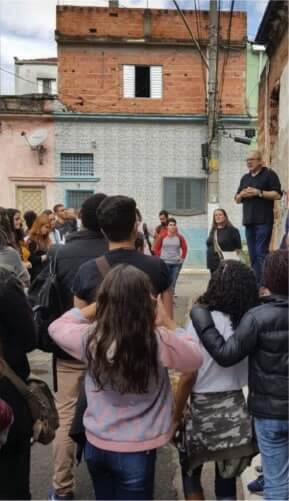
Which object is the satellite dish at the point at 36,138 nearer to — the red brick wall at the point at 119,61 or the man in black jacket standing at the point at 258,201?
the red brick wall at the point at 119,61

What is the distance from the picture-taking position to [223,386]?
2633 millimetres

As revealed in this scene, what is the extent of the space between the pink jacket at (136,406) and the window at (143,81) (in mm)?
19943

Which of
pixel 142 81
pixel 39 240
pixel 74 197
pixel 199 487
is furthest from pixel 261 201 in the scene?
pixel 142 81

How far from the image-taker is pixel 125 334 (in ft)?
6.94

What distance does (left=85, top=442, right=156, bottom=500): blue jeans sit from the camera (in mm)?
2205

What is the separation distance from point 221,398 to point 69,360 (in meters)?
1.05

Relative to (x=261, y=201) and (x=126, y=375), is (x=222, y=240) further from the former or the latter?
(x=126, y=375)

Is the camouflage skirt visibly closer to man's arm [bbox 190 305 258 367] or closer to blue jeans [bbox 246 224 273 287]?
man's arm [bbox 190 305 258 367]

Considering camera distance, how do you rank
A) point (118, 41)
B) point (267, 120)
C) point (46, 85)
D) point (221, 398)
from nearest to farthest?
1. point (221, 398)
2. point (267, 120)
3. point (118, 41)
4. point (46, 85)

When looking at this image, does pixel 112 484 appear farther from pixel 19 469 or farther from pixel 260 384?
pixel 260 384

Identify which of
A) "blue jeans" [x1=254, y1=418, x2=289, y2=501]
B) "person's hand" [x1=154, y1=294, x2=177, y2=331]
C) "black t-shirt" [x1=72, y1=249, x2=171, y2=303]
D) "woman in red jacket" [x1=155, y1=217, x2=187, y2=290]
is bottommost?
"woman in red jacket" [x1=155, y1=217, x2=187, y2=290]

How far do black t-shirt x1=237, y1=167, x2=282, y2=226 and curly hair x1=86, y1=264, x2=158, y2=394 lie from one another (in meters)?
4.21

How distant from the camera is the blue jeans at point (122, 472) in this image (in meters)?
2.21

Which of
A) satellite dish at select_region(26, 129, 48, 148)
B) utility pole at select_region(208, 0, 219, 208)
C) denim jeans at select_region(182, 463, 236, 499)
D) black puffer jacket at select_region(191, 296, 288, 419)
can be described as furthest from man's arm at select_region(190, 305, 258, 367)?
satellite dish at select_region(26, 129, 48, 148)
